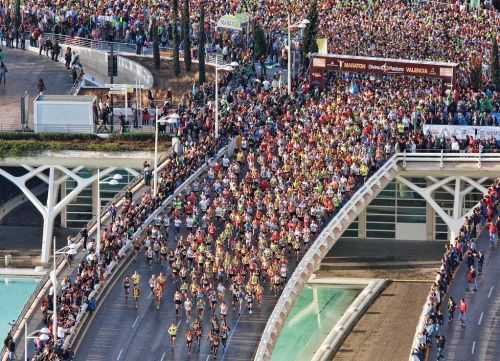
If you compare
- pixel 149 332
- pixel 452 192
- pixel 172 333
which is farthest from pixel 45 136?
pixel 172 333

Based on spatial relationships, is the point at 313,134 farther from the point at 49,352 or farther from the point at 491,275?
the point at 49,352

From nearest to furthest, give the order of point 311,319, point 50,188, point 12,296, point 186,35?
point 311,319
point 12,296
point 50,188
point 186,35

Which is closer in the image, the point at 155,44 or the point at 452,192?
the point at 452,192

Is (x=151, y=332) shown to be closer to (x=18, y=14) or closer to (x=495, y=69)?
(x=495, y=69)

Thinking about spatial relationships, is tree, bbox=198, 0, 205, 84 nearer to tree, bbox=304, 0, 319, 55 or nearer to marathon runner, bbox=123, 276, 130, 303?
tree, bbox=304, 0, 319, 55

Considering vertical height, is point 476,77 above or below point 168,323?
above

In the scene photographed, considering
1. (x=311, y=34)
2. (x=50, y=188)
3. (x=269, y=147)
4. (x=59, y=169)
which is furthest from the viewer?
(x=311, y=34)

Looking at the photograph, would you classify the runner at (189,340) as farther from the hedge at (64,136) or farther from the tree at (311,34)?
the tree at (311,34)
